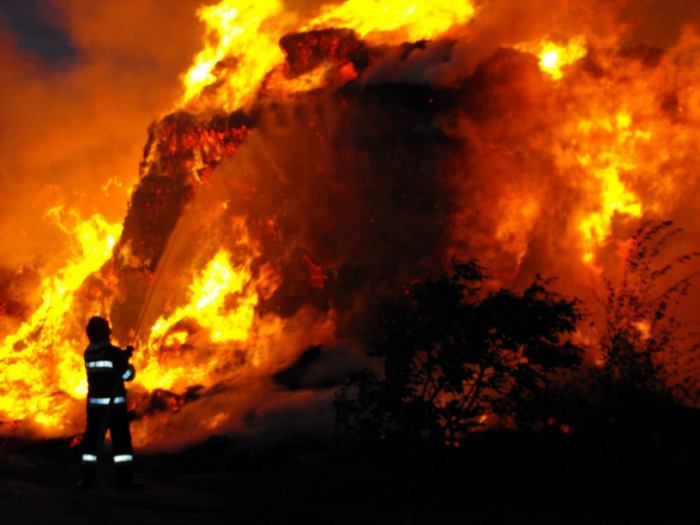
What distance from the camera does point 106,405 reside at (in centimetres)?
855

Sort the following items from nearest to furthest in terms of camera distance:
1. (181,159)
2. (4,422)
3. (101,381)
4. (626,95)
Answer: (101,381) < (626,95) < (4,422) < (181,159)

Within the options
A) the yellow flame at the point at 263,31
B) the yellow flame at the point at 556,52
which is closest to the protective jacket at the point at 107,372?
the yellow flame at the point at 263,31

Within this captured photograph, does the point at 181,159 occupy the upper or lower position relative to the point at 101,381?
upper

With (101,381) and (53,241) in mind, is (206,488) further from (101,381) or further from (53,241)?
(53,241)

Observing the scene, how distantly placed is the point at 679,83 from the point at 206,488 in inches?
502

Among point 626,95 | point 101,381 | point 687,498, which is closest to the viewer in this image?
point 687,498

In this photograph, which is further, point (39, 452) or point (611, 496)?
point (39, 452)

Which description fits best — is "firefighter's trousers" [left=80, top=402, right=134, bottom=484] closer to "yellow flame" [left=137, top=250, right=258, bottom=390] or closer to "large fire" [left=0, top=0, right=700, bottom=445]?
"large fire" [left=0, top=0, right=700, bottom=445]

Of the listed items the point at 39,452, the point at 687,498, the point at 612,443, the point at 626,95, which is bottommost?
the point at 687,498

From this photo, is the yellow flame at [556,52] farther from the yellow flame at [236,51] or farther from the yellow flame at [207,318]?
the yellow flame at [207,318]

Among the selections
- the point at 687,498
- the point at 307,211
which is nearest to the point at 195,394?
the point at 307,211

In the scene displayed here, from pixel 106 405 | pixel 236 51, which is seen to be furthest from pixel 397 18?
pixel 106 405

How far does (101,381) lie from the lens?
8.59 meters

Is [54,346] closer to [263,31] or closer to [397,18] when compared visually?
[263,31]
